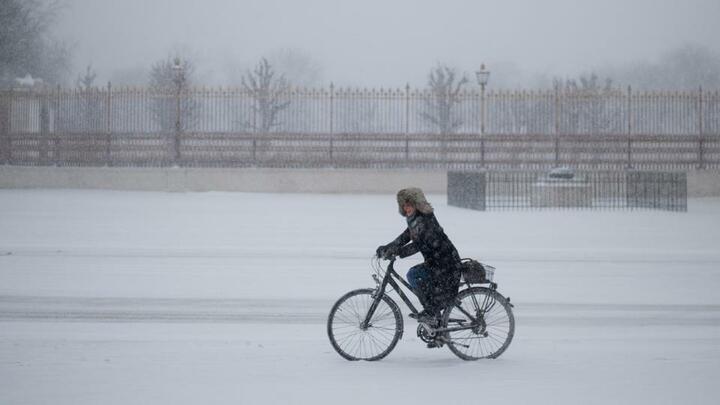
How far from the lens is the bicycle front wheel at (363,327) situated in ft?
25.4

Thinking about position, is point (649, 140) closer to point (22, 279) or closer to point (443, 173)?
point (443, 173)

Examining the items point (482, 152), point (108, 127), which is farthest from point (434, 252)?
A: point (108, 127)

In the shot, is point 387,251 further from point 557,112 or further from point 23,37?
point 23,37

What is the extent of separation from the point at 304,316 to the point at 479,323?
2764mm

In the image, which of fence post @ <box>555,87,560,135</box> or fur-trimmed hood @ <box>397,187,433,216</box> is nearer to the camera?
fur-trimmed hood @ <box>397,187,433,216</box>

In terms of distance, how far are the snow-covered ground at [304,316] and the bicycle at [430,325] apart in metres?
0.17

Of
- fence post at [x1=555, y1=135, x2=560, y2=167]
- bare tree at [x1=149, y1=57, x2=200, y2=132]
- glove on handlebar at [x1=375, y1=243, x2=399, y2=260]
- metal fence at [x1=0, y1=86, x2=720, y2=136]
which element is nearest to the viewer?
glove on handlebar at [x1=375, y1=243, x2=399, y2=260]

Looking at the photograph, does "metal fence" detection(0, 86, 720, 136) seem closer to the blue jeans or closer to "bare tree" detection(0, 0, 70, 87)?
"bare tree" detection(0, 0, 70, 87)

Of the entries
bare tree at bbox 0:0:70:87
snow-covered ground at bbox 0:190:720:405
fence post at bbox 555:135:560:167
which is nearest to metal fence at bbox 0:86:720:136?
fence post at bbox 555:135:560:167

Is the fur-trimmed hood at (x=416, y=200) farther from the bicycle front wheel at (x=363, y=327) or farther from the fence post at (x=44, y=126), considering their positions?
the fence post at (x=44, y=126)

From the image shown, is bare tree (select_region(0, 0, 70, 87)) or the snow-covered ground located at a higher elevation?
bare tree (select_region(0, 0, 70, 87))

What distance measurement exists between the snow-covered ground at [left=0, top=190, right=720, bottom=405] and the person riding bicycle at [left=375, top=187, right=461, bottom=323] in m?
0.57

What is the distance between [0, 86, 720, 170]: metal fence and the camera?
35000 millimetres

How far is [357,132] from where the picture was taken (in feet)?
116
